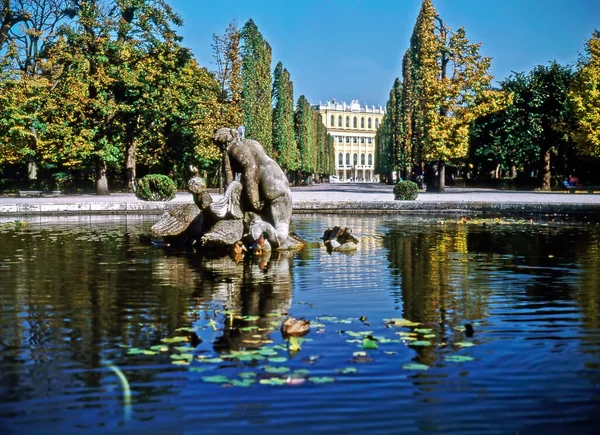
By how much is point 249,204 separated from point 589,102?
108ft

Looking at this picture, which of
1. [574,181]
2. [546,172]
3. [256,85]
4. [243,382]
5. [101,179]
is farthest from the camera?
[546,172]

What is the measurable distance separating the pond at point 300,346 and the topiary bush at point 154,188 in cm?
1635

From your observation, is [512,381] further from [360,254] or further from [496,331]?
[360,254]

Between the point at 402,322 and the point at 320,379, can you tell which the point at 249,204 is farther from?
the point at 320,379

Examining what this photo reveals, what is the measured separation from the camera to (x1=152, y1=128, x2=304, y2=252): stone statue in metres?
10.7

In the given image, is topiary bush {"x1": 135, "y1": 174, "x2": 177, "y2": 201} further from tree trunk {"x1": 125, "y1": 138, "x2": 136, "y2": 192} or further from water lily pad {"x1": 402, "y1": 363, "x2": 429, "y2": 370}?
water lily pad {"x1": 402, "y1": 363, "x2": 429, "y2": 370}

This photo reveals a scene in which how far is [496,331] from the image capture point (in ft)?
17.6

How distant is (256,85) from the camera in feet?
144

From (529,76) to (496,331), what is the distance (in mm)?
46770

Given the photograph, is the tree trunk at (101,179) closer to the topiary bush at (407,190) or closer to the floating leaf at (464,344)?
the topiary bush at (407,190)

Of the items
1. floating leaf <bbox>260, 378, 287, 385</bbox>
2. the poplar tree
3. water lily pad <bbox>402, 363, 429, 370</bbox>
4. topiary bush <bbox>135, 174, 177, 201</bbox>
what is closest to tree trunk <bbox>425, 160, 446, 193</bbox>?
topiary bush <bbox>135, 174, 177, 201</bbox>

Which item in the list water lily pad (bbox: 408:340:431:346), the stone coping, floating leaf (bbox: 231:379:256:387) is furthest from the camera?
the stone coping

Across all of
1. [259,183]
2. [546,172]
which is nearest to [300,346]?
[259,183]

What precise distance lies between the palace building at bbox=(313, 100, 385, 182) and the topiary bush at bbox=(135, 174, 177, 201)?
121958mm
